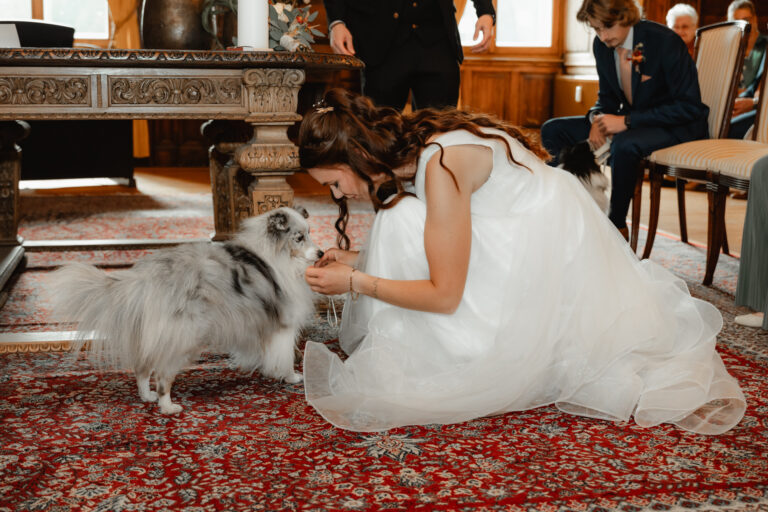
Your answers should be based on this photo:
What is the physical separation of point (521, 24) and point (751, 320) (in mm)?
6199

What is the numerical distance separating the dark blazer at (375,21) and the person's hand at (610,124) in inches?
39.2

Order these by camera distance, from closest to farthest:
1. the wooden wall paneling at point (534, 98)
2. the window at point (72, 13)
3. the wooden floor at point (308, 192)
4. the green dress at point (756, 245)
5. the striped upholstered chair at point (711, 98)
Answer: the green dress at point (756, 245)
the striped upholstered chair at point (711, 98)
the wooden floor at point (308, 192)
the window at point (72, 13)
the wooden wall paneling at point (534, 98)

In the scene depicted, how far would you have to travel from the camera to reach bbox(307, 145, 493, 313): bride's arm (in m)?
1.75

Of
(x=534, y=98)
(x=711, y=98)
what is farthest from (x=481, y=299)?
(x=534, y=98)

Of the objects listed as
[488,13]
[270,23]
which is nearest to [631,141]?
[488,13]

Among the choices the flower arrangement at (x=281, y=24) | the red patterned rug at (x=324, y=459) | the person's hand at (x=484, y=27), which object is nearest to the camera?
the red patterned rug at (x=324, y=459)

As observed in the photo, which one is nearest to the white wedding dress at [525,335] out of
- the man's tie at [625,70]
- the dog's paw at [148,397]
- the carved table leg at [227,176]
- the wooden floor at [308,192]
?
the dog's paw at [148,397]

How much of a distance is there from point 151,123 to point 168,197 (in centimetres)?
210

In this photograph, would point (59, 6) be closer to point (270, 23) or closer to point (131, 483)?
point (270, 23)

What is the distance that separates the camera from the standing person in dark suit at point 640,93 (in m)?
3.49

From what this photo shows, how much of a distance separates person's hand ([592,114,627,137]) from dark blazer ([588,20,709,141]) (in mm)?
54

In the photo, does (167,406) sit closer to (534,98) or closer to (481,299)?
(481,299)

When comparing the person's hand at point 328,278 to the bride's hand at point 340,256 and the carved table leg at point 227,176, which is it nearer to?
the bride's hand at point 340,256

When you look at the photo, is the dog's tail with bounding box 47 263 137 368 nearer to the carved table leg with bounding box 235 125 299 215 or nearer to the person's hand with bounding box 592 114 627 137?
the carved table leg with bounding box 235 125 299 215
